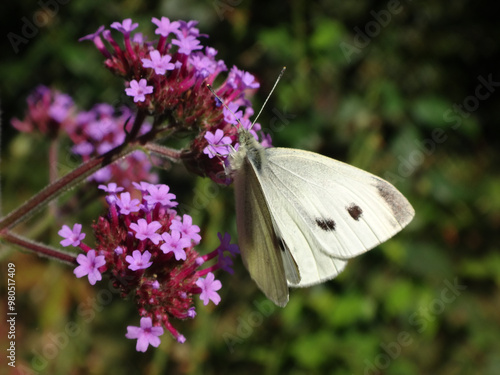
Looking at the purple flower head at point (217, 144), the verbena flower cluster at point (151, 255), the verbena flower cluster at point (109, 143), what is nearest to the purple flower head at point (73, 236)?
the verbena flower cluster at point (151, 255)

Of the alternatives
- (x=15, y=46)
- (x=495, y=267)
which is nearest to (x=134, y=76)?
(x=15, y=46)

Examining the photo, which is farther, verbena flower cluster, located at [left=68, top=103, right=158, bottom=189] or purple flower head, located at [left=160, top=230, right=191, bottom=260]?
verbena flower cluster, located at [left=68, top=103, right=158, bottom=189]

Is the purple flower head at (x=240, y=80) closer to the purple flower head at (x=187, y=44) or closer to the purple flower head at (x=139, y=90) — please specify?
the purple flower head at (x=187, y=44)

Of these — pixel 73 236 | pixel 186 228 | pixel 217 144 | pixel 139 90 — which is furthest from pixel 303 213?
pixel 73 236

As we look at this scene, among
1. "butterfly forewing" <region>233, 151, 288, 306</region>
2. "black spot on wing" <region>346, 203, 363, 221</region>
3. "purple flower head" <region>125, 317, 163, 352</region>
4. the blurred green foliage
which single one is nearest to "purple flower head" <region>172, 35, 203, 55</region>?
"butterfly forewing" <region>233, 151, 288, 306</region>

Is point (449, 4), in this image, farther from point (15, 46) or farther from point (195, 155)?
point (15, 46)

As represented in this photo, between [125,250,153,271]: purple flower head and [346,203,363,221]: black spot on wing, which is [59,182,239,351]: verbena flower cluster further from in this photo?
[346,203,363,221]: black spot on wing
